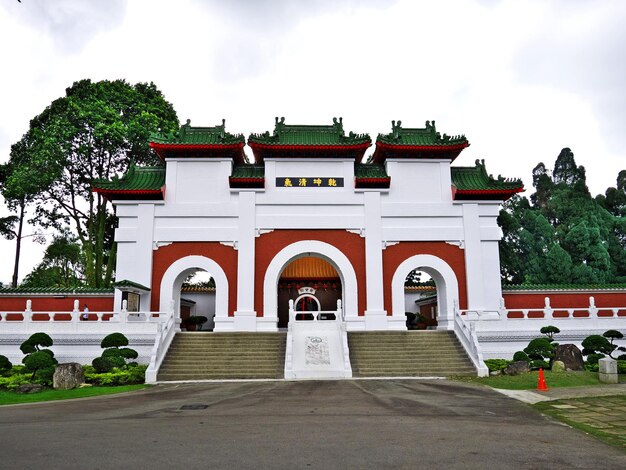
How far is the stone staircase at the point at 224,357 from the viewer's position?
16938 millimetres

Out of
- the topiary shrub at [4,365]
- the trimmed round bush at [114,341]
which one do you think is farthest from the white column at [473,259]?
the topiary shrub at [4,365]

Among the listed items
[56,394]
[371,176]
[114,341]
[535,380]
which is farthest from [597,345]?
[56,394]

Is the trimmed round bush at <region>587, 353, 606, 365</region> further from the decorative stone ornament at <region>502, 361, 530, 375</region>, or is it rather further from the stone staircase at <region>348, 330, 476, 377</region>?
the stone staircase at <region>348, 330, 476, 377</region>

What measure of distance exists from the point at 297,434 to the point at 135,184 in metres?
18.3

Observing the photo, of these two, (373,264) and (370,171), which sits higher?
(370,171)

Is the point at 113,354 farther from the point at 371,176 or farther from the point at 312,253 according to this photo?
the point at 371,176

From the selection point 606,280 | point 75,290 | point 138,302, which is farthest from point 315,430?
point 606,280

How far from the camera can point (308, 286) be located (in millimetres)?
28188

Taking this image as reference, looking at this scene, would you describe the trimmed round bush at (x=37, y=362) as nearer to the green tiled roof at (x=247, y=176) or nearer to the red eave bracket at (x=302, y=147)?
the green tiled roof at (x=247, y=176)

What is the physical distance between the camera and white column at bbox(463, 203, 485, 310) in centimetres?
2259

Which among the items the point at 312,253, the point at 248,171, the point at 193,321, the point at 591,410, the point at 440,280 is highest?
the point at 248,171

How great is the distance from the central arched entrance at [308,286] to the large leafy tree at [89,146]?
10.0m

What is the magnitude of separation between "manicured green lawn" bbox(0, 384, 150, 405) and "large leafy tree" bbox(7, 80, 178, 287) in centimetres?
1468

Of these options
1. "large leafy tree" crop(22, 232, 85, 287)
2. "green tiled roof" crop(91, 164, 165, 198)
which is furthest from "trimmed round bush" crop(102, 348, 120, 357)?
"large leafy tree" crop(22, 232, 85, 287)
